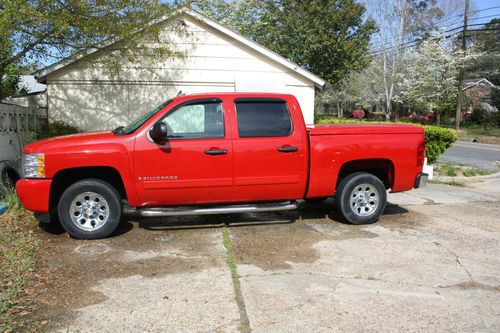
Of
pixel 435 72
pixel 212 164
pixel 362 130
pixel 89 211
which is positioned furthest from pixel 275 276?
pixel 435 72

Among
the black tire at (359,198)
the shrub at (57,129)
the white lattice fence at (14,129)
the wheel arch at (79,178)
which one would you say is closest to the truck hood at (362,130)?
the black tire at (359,198)

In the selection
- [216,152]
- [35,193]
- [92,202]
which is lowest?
[92,202]

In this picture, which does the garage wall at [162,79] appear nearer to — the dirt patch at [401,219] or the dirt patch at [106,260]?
the dirt patch at [401,219]

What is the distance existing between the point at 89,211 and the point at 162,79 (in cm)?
726

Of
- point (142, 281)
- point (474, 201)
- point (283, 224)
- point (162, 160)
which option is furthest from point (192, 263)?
point (474, 201)

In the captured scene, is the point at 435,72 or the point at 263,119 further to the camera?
the point at 435,72

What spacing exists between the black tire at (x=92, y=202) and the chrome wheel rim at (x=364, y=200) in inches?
132

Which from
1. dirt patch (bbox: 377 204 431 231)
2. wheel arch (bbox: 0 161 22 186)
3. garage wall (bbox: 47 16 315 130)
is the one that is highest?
garage wall (bbox: 47 16 315 130)

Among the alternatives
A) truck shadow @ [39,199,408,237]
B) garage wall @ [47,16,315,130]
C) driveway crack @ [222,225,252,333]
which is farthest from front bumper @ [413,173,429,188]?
garage wall @ [47,16,315,130]

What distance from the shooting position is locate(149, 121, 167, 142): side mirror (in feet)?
17.5

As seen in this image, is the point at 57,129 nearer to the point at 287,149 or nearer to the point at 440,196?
the point at 287,149

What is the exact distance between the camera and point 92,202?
5547 mm

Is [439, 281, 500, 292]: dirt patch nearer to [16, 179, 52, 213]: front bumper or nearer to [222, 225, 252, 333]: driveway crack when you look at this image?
[222, 225, 252, 333]: driveway crack

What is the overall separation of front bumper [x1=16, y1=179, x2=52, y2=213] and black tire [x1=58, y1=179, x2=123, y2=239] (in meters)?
0.19
